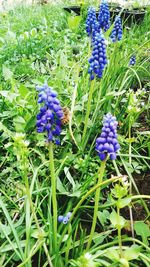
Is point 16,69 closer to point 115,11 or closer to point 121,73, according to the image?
point 121,73

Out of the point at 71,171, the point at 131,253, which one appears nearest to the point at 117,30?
the point at 71,171

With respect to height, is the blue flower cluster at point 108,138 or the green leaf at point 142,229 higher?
the blue flower cluster at point 108,138

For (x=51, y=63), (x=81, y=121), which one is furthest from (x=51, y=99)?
(x=51, y=63)

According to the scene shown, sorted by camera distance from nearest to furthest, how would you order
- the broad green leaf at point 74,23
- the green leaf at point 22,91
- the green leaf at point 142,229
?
1. the green leaf at point 142,229
2. the green leaf at point 22,91
3. the broad green leaf at point 74,23

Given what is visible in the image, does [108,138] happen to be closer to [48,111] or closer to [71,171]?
[48,111]

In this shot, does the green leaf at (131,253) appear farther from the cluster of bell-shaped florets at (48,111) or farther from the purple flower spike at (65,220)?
the cluster of bell-shaped florets at (48,111)

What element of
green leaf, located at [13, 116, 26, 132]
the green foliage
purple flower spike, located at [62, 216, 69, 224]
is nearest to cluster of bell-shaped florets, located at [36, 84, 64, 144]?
the green foliage

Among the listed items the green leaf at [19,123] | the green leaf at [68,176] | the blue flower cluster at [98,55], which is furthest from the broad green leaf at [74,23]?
the green leaf at [68,176]
